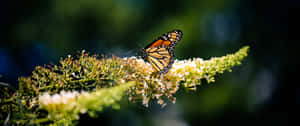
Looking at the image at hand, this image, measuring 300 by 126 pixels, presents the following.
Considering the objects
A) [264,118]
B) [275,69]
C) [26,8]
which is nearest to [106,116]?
[26,8]

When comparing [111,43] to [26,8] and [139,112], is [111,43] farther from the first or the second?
[26,8]

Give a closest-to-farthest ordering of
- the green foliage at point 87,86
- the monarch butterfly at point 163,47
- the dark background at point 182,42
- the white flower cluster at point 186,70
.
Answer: the green foliage at point 87,86, the white flower cluster at point 186,70, the monarch butterfly at point 163,47, the dark background at point 182,42

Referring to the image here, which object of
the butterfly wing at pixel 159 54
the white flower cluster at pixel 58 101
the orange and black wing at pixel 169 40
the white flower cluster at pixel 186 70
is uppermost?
the orange and black wing at pixel 169 40

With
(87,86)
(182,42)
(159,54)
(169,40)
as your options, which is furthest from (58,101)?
(182,42)

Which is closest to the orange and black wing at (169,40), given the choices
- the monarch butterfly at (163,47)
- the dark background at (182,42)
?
the monarch butterfly at (163,47)

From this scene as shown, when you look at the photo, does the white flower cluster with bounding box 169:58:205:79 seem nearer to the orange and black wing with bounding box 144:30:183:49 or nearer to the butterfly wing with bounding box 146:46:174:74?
the butterfly wing with bounding box 146:46:174:74

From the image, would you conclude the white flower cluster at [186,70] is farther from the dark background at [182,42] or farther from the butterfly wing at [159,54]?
the dark background at [182,42]
